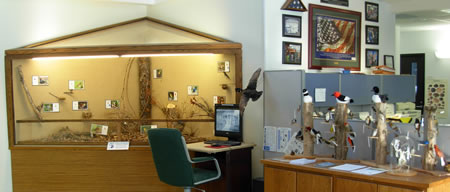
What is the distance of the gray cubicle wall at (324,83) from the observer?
15.0ft

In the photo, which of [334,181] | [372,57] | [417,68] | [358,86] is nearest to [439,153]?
[334,181]

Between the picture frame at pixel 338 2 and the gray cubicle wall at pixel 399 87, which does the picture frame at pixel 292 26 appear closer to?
the picture frame at pixel 338 2

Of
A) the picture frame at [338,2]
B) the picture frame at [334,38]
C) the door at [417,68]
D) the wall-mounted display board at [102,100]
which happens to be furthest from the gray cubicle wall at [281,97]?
the door at [417,68]

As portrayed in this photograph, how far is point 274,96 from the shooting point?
4.56 meters

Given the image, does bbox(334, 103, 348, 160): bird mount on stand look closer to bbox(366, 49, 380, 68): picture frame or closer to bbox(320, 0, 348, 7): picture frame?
bbox(320, 0, 348, 7): picture frame

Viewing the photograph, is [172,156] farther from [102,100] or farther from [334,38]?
[334,38]

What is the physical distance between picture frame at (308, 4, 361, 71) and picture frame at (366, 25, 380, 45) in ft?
0.72

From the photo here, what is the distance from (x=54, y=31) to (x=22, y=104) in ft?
3.28

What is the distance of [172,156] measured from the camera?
158 inches

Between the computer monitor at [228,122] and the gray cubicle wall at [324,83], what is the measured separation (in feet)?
2.58

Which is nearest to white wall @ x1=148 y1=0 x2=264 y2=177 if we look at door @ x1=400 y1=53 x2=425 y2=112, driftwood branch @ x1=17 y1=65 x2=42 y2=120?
driftwood branch @ x1=17 y1=65 x2=42 y2=120

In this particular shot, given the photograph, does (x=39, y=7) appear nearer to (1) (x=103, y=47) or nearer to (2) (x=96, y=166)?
(1) (x=103, y=47)

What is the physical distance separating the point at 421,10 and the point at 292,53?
2785 millimetres

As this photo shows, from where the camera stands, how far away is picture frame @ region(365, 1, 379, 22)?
20.4ft
